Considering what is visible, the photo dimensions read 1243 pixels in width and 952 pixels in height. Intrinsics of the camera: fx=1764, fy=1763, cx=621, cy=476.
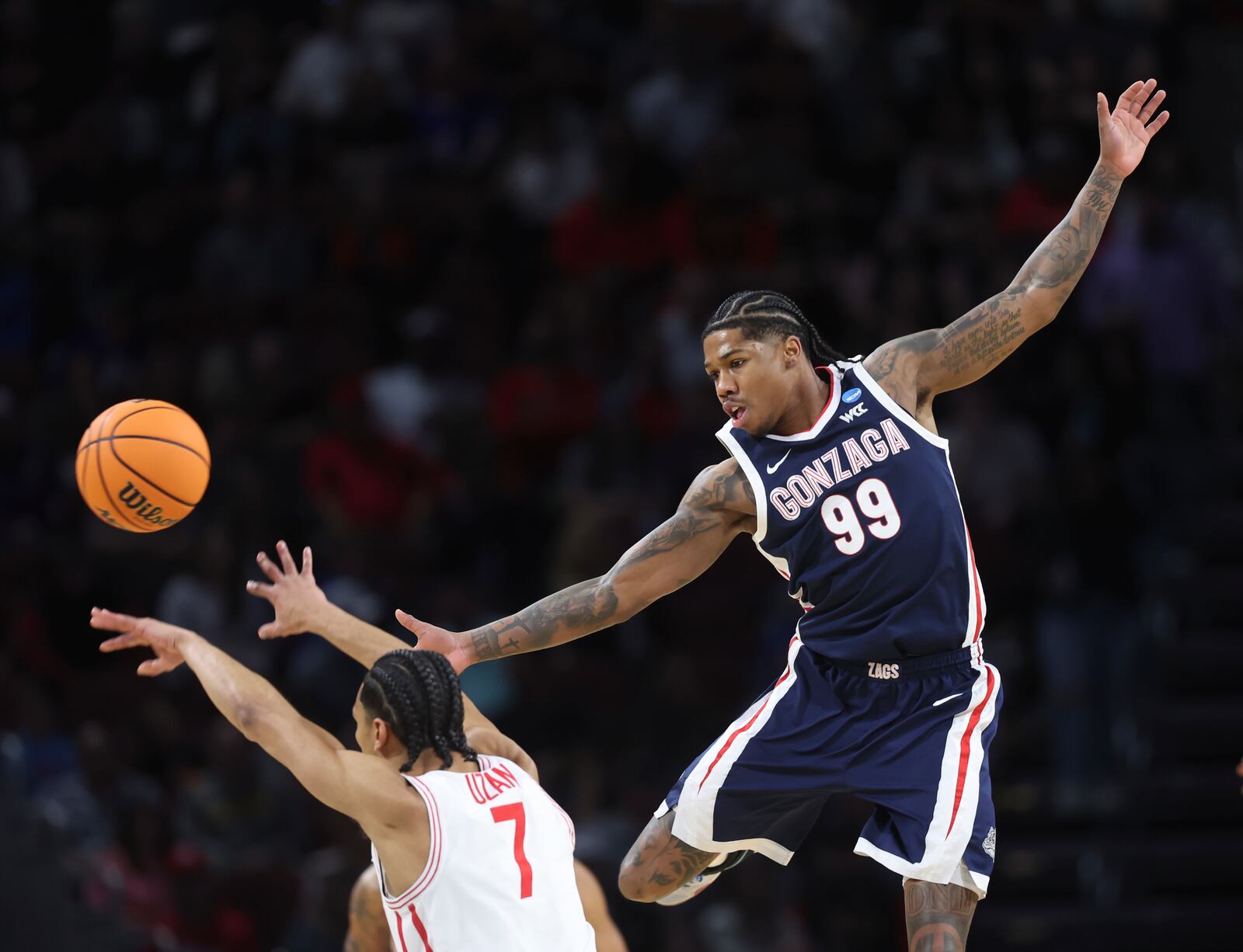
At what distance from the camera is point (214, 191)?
12.8 meters

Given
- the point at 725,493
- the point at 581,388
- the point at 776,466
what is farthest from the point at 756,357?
the point at 581,388

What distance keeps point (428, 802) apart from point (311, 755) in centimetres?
34

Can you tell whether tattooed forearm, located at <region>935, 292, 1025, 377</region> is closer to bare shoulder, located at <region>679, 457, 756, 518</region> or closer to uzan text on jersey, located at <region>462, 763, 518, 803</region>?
bare shoulder, located at <region>679, 457, 756, 518</region>

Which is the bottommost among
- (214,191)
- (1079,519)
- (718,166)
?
(1079,519)

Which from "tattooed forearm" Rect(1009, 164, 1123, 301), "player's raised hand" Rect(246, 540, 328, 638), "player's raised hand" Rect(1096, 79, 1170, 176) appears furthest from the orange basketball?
"player's raised hand" Rect(1096, 79, 1170, 176)

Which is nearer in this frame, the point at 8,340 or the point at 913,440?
the point at 913,440

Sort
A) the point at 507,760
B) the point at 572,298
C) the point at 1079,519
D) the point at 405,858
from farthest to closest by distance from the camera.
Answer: the point at 572,298, the point at 1079,519, the point at 507,760, the point at 405,858

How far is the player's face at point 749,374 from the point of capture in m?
5.61

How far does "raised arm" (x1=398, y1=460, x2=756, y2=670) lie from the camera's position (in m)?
5.80

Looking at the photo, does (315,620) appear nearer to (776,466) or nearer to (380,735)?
(380,735)

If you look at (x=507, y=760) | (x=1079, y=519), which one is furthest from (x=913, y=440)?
(x=1079, y=519)

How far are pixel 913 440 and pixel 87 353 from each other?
8.01 meters

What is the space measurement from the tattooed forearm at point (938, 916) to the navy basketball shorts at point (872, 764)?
0.12ft

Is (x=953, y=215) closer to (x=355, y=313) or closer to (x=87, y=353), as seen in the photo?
(x=355, y=313)
